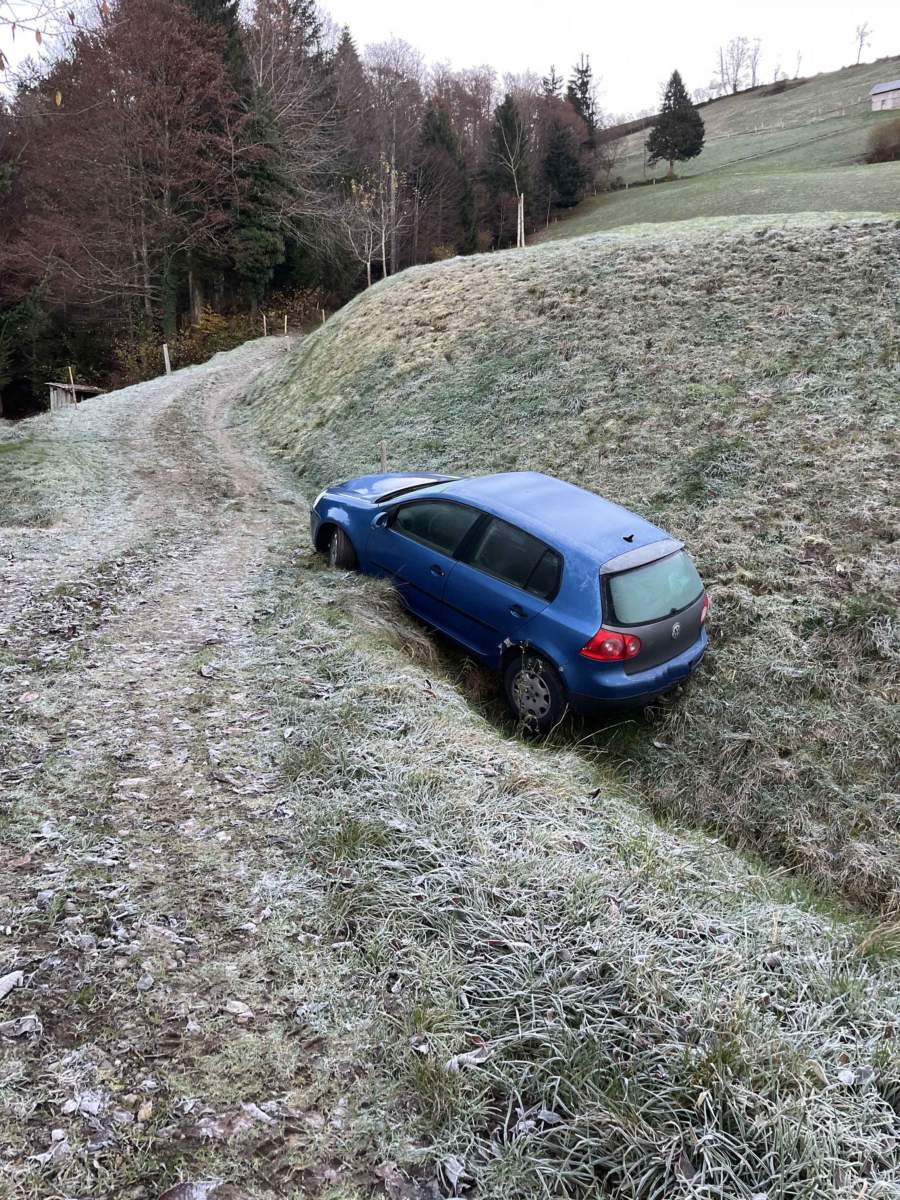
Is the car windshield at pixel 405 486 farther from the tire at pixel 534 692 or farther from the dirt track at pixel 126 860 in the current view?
the tire at pixel 534 692

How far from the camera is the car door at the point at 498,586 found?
6.00 m

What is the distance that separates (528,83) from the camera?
7881cm

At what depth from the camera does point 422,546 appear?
23.1ft

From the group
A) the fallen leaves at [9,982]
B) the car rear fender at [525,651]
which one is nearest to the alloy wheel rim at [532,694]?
the car rear fender at [525,651]

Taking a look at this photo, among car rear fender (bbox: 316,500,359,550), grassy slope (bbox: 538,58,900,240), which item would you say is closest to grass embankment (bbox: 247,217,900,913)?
car rear fender (bbox: 316,500,359,550)

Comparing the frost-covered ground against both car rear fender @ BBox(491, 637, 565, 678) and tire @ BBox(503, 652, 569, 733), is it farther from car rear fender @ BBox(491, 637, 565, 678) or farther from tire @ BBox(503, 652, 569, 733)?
car rear fender @ BBox(491, 637, 565, 678)

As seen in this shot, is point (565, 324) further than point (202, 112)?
No

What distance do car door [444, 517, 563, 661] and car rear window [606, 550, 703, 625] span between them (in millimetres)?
529

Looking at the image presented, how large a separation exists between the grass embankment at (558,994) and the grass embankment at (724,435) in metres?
1.63

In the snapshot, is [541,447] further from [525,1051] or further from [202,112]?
[202,112]

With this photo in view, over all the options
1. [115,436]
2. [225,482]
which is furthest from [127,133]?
[225,482]

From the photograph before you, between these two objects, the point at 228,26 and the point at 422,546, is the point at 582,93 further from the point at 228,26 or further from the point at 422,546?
the point at 422,546

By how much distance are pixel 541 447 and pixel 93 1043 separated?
10257mm

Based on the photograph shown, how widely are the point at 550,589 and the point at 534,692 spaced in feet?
2.98
